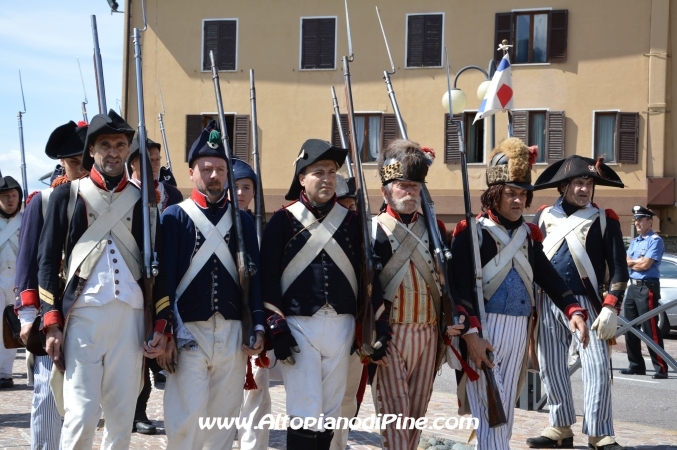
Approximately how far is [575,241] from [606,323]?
67cm

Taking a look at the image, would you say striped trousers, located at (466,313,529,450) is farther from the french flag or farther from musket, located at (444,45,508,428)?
the french flag

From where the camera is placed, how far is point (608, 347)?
719 cm

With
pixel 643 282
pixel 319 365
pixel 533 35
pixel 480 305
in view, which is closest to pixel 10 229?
pixel 319 365

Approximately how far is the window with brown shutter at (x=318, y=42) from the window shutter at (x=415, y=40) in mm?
2196

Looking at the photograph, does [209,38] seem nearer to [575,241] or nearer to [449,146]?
[449,146]

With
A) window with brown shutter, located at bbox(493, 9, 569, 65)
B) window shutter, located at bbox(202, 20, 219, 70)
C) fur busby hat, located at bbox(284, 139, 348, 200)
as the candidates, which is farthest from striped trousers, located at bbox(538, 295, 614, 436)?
window shutter, located at bbox(202, 20, 219, 70)

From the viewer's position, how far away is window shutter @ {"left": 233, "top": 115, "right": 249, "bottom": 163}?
94.9ft

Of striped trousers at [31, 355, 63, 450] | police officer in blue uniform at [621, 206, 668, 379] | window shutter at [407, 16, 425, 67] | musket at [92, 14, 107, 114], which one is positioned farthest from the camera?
window shutter at [407, 16, 425, 67]

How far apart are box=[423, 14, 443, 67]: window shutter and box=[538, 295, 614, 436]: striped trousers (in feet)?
68.1

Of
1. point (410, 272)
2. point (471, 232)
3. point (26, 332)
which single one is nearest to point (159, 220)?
point (26, 332)

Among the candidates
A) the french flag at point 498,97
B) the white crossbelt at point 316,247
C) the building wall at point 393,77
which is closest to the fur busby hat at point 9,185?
the french flag at point 498,97

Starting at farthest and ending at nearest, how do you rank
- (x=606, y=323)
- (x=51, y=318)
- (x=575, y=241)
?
(x=575, y=241) → (x=606, y=323) → (x=51, y=318)

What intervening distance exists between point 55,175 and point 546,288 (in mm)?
3542

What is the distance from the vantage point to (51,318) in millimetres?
5043
